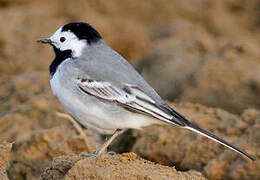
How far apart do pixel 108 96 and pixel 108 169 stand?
3.85 ft

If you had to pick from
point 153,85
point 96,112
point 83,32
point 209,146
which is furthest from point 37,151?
point 153,85

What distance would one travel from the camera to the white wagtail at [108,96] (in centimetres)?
560

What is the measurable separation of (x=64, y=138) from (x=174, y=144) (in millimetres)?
1416

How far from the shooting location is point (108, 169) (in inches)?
186

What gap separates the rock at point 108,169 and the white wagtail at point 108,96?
1.52 feet

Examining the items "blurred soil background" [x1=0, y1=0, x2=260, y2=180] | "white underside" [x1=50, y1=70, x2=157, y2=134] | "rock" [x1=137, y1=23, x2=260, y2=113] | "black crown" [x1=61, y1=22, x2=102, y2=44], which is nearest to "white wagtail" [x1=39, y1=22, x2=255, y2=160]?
"white underside" [x1=50, y1=70, x2=157, y2=134]

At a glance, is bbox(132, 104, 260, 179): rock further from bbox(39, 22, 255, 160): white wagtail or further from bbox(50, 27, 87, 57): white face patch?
bbox(50, 27, 87, 57): white face patch

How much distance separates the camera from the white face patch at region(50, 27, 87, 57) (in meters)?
6.14

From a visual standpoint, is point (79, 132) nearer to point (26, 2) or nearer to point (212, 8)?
point (26, 2)

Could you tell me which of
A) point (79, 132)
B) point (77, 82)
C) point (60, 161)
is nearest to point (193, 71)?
point (79, 132)

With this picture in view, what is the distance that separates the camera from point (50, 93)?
8.78 m

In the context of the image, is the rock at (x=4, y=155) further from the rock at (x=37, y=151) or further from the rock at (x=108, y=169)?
the rock at (x=108, y=169)

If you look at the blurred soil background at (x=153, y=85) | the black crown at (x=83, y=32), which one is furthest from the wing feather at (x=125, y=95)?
the black crown at (x=83, y=32)

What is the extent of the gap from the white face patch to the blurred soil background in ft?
3.92
